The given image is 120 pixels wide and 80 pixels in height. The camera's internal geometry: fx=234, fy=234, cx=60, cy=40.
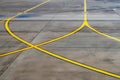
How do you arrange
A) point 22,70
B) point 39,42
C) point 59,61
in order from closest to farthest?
point 22,70 < point 59,61 < point 39,42

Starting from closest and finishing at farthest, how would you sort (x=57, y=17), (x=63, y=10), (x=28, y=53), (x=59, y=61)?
(x=59, y=61), (x=28, y=53), (x=57, y=17), (x=63, y=10)

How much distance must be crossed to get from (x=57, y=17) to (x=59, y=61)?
12.7 metres

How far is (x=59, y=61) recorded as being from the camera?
14.3 metres

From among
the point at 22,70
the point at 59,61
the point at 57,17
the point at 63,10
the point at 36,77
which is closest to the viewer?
the point at 36,77

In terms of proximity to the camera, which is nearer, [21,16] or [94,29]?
[94,29]

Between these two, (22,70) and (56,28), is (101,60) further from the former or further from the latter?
(56,28)

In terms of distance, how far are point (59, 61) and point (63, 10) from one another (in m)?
17.3

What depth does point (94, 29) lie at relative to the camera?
21219mm

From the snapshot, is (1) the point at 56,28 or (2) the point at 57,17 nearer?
(1) the point at 56,28

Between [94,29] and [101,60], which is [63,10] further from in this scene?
[101,60]

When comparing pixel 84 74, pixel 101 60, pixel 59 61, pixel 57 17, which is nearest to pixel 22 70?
pixel 59 61

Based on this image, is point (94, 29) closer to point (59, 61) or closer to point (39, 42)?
point (39, 42)

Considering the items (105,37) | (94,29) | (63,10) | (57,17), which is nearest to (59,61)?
(105,37)

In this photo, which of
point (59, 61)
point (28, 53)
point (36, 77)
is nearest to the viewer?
point (36, 77)
